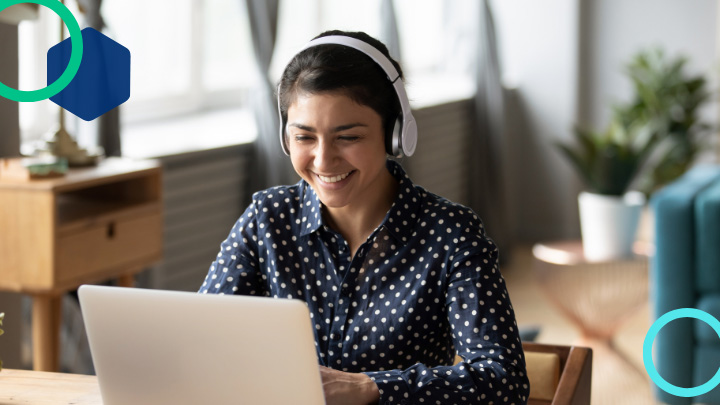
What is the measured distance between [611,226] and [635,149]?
16.7 inches

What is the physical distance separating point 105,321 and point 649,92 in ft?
15.2

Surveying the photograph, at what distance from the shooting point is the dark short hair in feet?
4.41

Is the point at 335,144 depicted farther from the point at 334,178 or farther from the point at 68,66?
the point at 68,66

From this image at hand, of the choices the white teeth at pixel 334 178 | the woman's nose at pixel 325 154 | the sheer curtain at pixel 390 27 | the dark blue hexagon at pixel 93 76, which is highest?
the sheer curtain at pixel 390 27

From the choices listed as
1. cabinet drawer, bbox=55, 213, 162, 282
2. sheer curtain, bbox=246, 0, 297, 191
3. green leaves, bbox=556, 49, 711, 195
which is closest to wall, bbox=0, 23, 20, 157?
cabinet drawer, bbox=55, 213, 162, 282

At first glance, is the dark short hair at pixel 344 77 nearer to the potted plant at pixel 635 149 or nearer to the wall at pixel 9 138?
the wall at pixel 9 138

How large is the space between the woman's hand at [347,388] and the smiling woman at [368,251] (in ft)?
0.29

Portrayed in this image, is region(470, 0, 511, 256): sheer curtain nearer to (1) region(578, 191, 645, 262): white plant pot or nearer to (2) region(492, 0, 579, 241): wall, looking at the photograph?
(2) region(492, 0, 579, 241): wall

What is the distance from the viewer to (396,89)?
1.39m

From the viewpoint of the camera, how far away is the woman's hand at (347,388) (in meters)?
1.13

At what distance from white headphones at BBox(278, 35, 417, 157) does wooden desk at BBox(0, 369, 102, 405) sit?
1.78 ft

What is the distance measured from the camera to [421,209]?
145 centimetres

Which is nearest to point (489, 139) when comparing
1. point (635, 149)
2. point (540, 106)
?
point (540, 106)

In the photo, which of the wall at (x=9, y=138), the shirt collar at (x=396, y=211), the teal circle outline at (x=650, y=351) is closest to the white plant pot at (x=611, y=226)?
the wall at (x=9, y=138)
